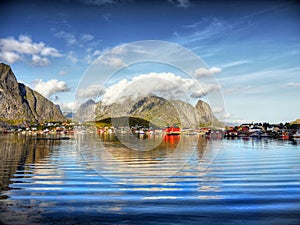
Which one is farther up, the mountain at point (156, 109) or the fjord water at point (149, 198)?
the mountain at point (156, 109)

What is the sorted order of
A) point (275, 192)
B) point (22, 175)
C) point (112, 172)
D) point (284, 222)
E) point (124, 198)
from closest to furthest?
point (284, 222) < point (124, 198) < point (275, 192) < point (22, 175) < point (112, 172)

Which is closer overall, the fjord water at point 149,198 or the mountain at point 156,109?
the fjord water at point 149,198

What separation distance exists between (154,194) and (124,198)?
174 cm

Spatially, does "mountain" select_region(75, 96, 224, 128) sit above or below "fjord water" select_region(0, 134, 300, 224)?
above

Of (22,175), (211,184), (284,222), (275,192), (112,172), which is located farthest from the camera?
(112,172)

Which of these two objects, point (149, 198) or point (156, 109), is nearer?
point (149, 198)

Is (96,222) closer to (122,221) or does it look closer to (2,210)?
(122,221)

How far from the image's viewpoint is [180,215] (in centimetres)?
1138

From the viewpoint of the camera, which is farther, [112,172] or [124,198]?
[112,172]

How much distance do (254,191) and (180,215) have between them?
6461mm

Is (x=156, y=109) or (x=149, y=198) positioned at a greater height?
(x=156, y=109)

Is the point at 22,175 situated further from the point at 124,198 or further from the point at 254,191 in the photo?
the point at 254,191

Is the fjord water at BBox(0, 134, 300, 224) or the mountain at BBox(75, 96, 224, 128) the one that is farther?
the mountain at BBox(75, 96, 224, 128)

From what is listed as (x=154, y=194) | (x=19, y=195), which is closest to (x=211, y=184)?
(x=154, y=194)
